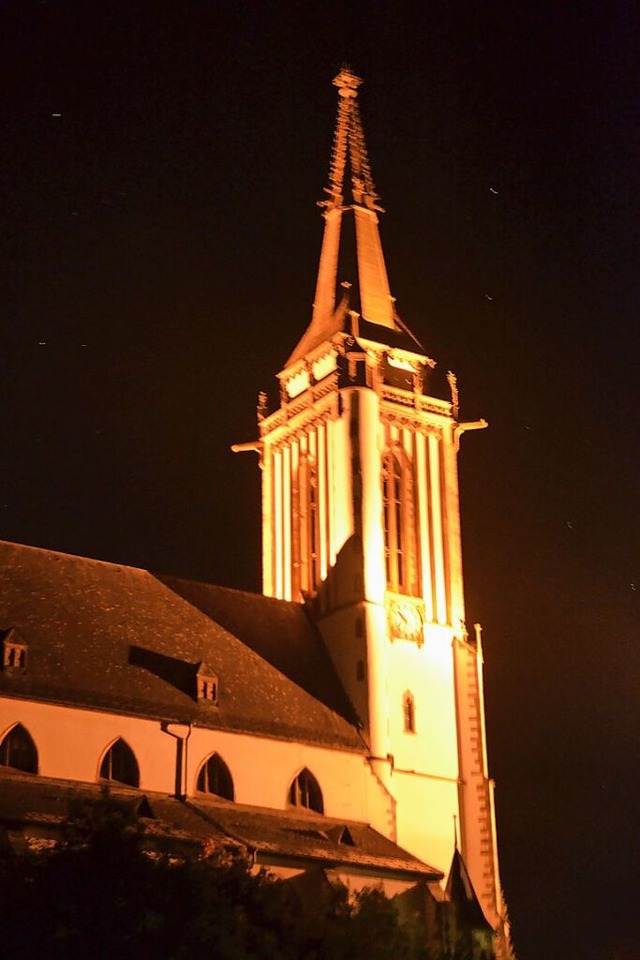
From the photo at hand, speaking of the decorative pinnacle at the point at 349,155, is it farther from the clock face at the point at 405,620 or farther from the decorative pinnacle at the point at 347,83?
the clock face at the point at 405,620

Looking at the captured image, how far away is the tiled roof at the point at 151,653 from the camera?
6106cm

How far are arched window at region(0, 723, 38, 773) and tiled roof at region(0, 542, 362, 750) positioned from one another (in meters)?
1.22

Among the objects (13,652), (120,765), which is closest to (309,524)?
(120,765)

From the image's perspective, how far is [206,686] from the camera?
63281mm

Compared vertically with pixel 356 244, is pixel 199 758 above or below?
below

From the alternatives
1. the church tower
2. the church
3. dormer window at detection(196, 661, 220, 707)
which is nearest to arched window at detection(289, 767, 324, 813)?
the church

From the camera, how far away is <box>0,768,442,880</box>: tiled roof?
54906 millimetres

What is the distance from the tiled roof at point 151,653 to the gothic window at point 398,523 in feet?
13.2

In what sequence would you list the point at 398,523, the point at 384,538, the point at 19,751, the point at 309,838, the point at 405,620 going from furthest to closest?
1. the point at 398,523
2. the point at 384,538
3. the point at 405,620
4. the point at 309,838
5. the point at 19,751

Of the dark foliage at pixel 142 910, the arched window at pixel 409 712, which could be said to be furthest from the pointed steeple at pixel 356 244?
the dark foliage at pixel 142 910

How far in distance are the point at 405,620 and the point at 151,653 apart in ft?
35.4

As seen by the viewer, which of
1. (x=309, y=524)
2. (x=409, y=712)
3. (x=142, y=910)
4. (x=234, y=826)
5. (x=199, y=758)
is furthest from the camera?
(x=309, y=524)

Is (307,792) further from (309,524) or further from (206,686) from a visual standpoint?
(309,524)

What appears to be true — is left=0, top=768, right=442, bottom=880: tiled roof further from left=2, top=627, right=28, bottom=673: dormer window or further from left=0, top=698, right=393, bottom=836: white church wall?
left=2, top=627, right=28, bottom=673: dormer window
